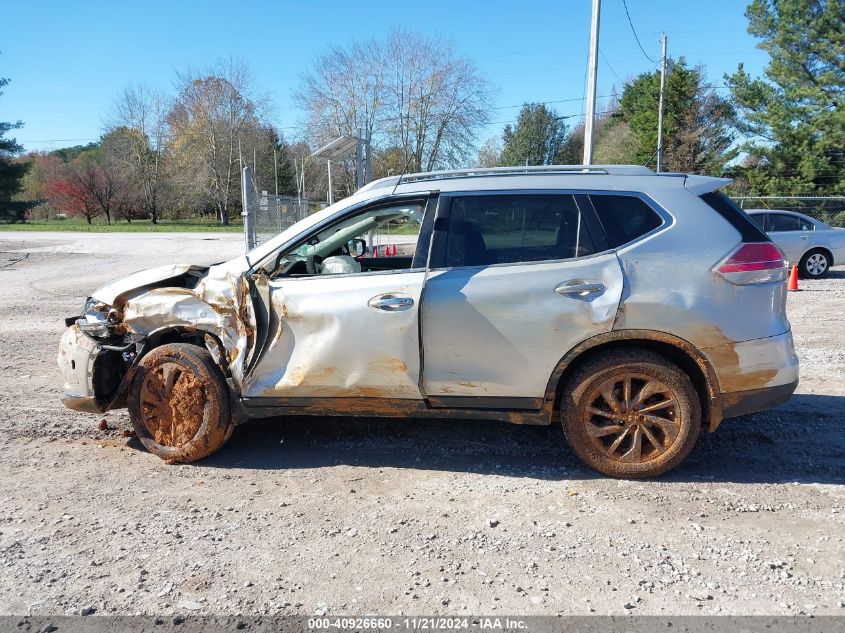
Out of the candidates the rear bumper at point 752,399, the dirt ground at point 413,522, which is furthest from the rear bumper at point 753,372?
the dirt ground at point 413,522

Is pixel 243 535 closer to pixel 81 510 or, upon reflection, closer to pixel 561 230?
pixel 81 510

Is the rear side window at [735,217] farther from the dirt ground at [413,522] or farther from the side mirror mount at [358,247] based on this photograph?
the side mirror mount at [358,247]

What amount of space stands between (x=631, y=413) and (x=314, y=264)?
8.37 feet

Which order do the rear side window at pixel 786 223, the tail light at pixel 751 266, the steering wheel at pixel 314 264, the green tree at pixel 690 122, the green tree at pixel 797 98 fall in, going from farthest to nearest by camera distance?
the green tree at pixel 690 122 < the green tree at pixel 797 98 < the rear side window at pixel 786 223 < the steering wheel at pixel 314 264 < the tail light at pixel 751 266

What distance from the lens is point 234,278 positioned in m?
4.33

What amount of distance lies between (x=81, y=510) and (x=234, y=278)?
167 cm

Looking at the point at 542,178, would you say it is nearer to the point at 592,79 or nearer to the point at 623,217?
the point at 623,217

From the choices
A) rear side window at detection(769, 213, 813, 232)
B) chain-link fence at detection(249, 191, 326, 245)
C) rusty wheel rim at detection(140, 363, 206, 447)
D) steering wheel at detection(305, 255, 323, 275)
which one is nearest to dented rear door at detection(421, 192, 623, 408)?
steering wheel at detection(305, 255, 323, 275)

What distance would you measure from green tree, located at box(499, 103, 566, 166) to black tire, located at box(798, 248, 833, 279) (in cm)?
3449

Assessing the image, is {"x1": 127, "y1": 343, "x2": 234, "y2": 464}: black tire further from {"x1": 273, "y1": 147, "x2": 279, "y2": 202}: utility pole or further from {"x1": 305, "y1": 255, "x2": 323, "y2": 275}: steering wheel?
{"x1": 273, "y1": 147, "x2": 279, "y2": 202}: utility pole

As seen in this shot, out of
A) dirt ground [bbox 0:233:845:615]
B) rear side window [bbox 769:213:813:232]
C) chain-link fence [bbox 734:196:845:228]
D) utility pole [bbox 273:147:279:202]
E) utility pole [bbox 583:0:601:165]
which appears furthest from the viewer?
utility pole [bbox 273:147:279:202]

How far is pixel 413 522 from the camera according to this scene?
3652 mm

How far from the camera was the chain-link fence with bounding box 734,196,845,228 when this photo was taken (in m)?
24.9

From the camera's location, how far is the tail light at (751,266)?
3.91 meters
